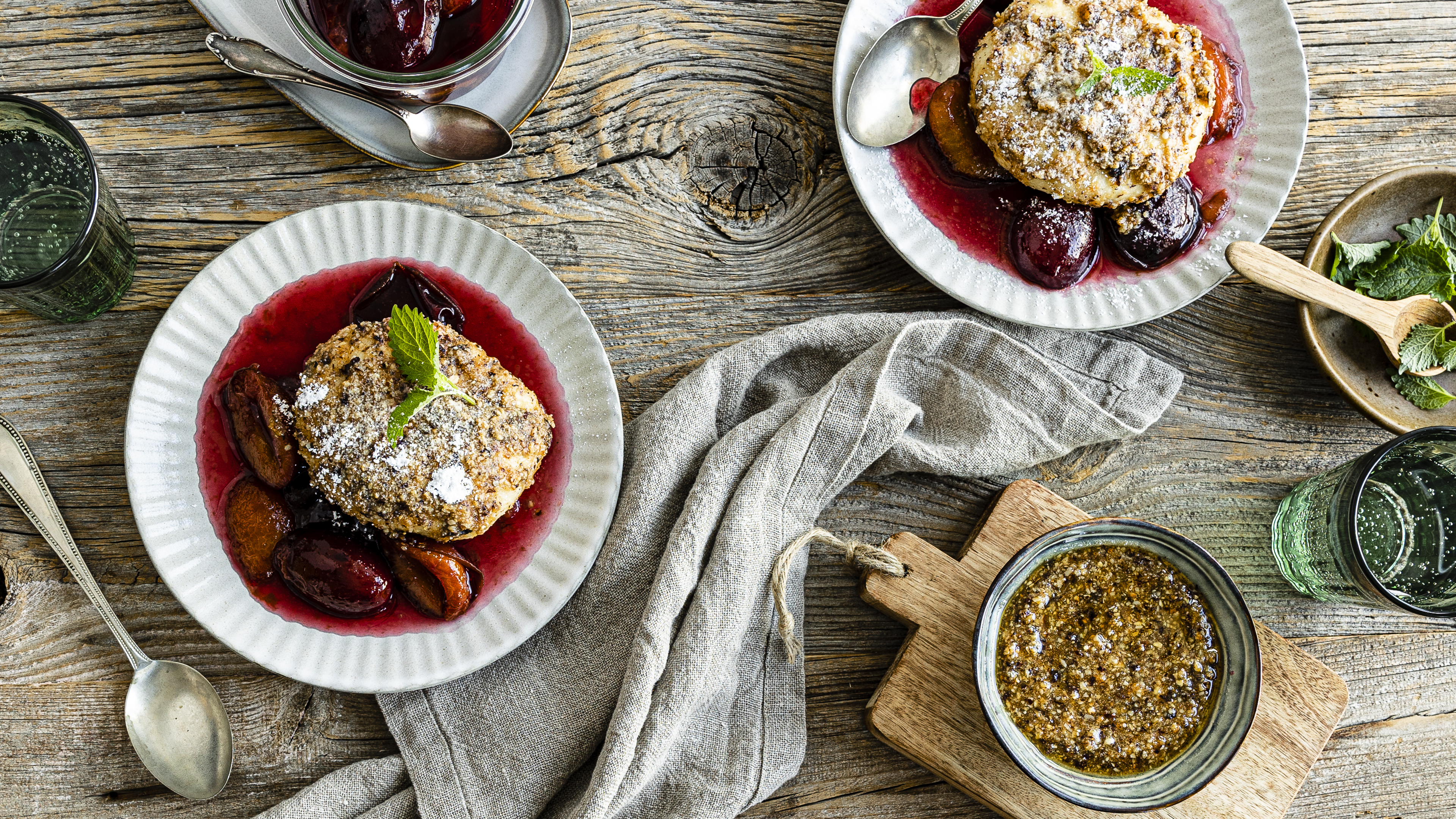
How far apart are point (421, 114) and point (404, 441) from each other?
798 mm

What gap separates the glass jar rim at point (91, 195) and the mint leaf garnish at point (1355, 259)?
3.13 metres

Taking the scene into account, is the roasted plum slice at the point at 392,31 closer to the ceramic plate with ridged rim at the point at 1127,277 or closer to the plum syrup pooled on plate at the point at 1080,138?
the ceramic plate with ridged rim at the point at 1127,277

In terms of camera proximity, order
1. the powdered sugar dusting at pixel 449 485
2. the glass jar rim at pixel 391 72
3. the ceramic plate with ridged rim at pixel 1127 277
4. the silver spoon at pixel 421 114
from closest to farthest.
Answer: the glass jar rim at pixel 391 72, the powdered sugar dusting at pixel 449 485, the silver spoon at pixel 421 114, the ceramic plate with ridged rim at pixel 1127 277

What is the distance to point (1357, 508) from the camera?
2.32 m

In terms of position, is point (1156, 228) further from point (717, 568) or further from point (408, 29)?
point (408, 29)

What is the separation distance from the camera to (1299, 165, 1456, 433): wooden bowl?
8.25 feet

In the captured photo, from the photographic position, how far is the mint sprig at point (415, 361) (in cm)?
207

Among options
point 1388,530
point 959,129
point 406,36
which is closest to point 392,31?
point 406,36

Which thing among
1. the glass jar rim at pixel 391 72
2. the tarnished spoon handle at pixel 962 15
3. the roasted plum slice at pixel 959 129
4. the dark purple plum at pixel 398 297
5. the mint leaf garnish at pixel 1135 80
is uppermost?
the glass jar rim at pixel 391 72

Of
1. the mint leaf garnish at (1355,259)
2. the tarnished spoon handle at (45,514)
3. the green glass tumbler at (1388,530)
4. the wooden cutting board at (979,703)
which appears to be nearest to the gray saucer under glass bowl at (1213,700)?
the wooden cutting board at (979,703)

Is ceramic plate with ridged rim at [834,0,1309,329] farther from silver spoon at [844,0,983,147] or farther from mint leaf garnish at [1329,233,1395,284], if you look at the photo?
mint leaf garnish at [1329,233,1395,284]

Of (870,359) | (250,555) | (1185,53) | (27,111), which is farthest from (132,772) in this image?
(1185,53)

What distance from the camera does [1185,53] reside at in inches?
92.7

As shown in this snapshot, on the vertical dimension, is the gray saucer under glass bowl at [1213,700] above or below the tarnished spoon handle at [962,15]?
below
